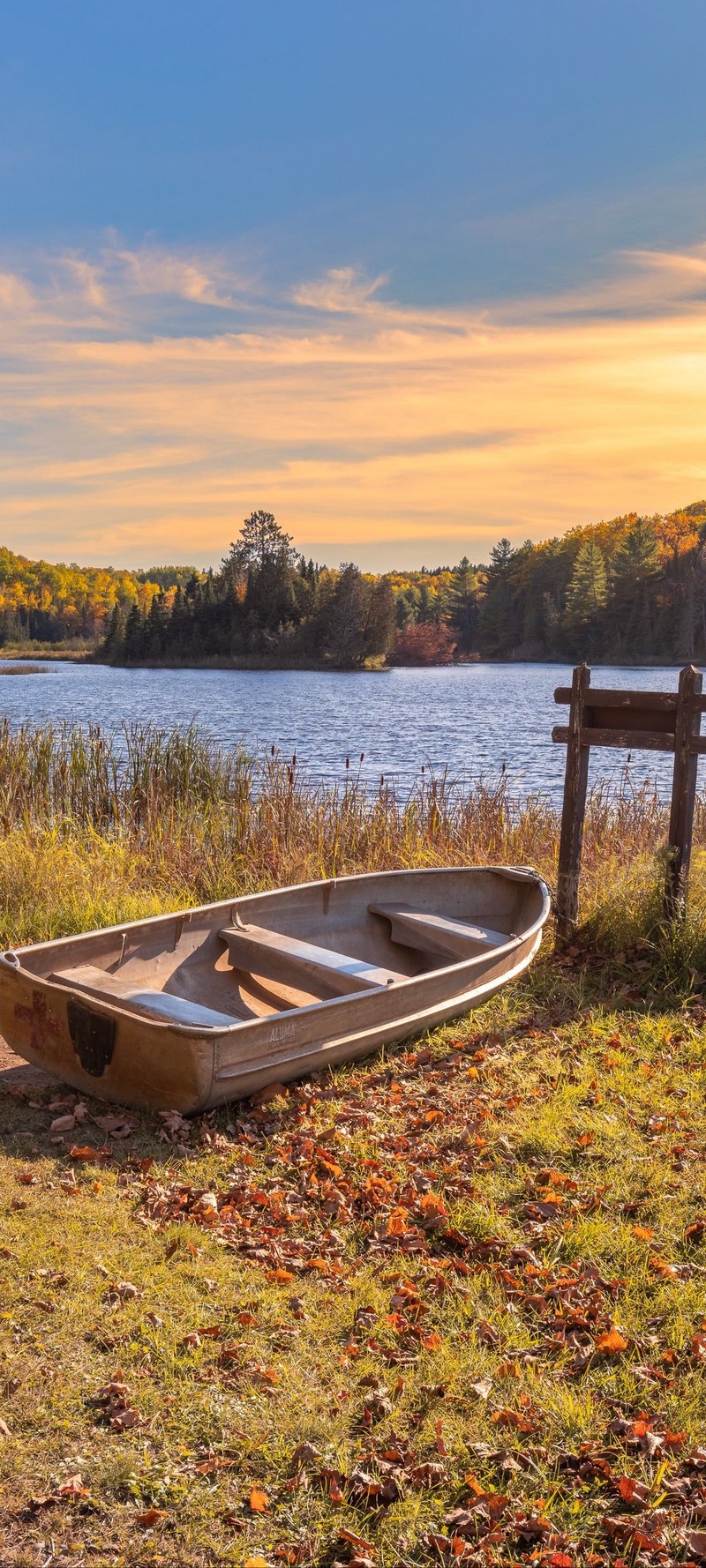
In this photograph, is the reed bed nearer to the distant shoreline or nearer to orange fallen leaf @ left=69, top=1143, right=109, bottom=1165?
orange fallen leaf @ left=69, top=1143, right=109, bottom=1165

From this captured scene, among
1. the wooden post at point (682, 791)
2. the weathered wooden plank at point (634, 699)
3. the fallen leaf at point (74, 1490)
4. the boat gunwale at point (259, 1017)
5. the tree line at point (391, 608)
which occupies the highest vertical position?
the tree line at point (391, 608)

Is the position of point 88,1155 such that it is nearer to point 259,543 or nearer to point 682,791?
point 682,791

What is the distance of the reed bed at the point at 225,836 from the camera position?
7.71 meters

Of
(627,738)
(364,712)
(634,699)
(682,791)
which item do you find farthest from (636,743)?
(364,712)

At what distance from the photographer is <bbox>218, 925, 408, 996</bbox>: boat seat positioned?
5.91 meters

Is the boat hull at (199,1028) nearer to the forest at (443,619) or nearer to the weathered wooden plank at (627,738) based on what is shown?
the weathered wooden plank at (627,738)

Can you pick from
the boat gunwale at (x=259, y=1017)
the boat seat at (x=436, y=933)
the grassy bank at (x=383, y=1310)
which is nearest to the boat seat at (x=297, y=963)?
the boat gunwale at (x=259, y=1017)

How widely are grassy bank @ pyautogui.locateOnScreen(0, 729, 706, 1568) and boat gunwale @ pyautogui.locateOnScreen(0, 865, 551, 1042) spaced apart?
0.45 meters

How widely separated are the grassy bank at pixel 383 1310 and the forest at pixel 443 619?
231ft

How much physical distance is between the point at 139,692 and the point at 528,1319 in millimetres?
51403

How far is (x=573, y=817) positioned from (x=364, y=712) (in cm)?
3686

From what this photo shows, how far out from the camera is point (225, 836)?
10609 millimetres

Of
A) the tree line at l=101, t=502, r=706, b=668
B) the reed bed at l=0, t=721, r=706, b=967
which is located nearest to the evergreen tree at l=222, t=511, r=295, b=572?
the tree line at l=101, t=502, r=706, b=668

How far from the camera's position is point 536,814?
11156 mm
